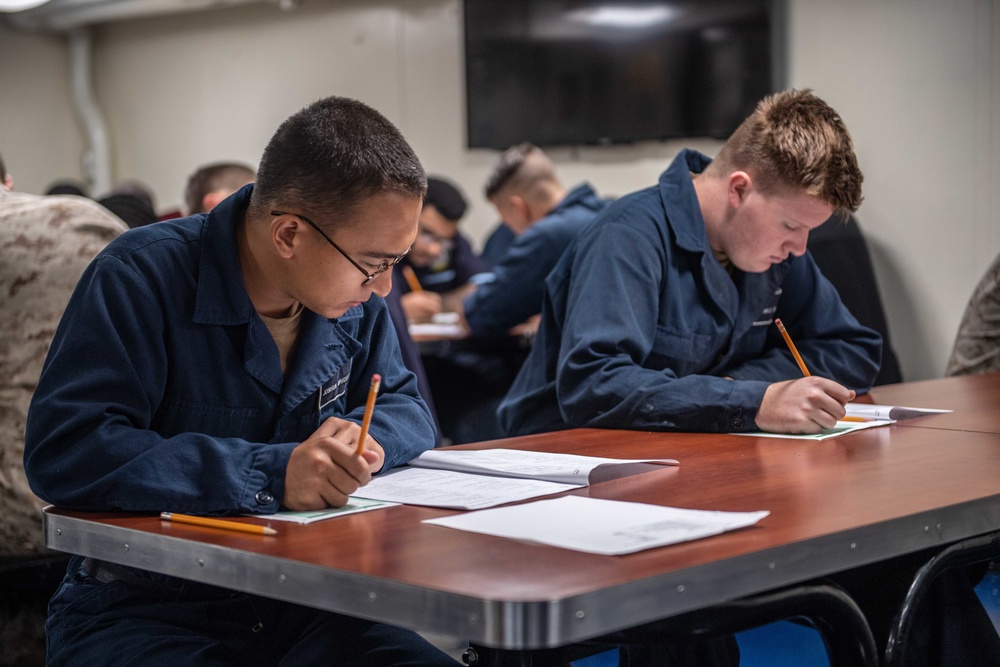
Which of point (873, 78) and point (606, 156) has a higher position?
point (873, 78)

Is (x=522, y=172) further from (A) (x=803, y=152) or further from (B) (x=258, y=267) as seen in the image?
(B) (x=258, y=267)

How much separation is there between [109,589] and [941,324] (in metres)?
3.38

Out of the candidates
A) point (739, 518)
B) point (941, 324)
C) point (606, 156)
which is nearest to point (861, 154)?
point (941, 324)

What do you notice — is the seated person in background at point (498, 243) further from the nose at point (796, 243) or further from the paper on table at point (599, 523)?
the paper on table at point (599, 523)

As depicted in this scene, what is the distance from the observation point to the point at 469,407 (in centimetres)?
418

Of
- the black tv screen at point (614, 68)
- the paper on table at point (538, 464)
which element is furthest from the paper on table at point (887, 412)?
the black tv screen at point (614, 68)

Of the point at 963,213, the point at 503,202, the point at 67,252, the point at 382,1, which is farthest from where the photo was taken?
the point at 382,1

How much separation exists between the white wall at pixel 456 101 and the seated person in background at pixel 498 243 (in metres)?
0.46

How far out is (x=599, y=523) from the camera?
1.15 metres

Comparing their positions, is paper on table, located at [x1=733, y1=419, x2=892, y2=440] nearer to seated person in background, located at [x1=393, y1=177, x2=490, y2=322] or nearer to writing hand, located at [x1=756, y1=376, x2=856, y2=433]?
writing hand, located at [x1=756, y1=376, x2=856, y2=433]

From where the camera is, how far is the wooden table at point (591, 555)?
926mm

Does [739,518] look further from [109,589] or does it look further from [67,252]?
[67,252]

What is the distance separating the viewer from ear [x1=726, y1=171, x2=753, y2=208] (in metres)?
2.13

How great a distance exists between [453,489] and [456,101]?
537 cm
